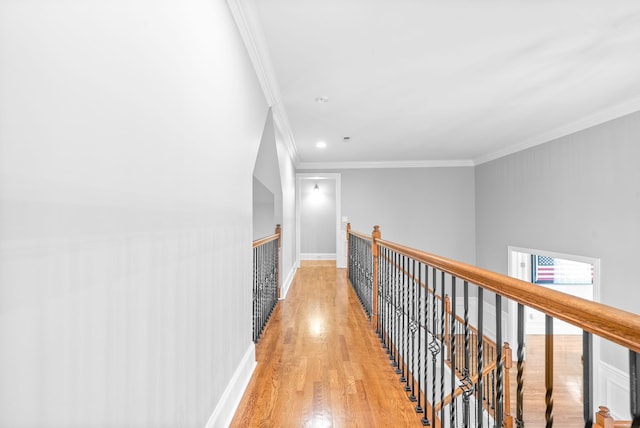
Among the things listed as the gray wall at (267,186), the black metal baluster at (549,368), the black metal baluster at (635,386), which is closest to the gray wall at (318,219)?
the gray wall at (267,186)

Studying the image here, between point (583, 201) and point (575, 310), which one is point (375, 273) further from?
point (583, 201)

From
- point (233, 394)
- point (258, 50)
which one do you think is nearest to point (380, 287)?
point (233, 394)

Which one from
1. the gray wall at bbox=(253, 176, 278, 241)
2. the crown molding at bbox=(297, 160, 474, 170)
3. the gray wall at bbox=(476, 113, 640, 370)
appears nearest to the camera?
the gray wall at bbox=(476, 113, 640, 370)

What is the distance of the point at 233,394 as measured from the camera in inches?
73.9

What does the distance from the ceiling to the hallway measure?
7.40 feet

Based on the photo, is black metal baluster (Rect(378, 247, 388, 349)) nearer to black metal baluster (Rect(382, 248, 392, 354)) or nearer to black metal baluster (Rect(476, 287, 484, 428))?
black metal baluster (Rect(382, 248, 392, 354))

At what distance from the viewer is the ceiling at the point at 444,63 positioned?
200cm

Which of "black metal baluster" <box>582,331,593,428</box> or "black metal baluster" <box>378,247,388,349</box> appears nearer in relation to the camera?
"black metal baluster" <box>582,331,593,428</box>

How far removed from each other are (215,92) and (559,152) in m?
5.13

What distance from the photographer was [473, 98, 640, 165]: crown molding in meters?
3.64

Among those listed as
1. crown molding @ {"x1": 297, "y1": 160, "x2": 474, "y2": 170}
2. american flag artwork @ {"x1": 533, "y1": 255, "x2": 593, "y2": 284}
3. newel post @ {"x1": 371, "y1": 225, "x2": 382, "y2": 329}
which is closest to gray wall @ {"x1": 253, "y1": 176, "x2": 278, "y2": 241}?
crown molding @ {"x1": 297, "y1": 160, "x2": 474, "y2": 170}

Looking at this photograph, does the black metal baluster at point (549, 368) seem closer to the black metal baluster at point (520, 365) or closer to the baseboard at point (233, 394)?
the black metal baluster at point (520, 365)

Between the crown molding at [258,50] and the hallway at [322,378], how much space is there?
2231mm

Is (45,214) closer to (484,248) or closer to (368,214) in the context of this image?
(368,214)
